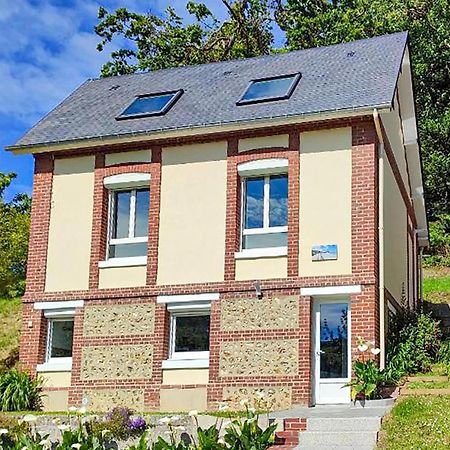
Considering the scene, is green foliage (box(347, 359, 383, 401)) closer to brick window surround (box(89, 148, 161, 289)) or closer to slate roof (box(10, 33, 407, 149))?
brick window surround (box(89, 148, 161, 289))

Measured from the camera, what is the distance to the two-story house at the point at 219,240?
16.2 metres

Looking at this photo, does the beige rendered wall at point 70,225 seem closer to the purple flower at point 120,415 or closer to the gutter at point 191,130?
the gutter at point 191,130

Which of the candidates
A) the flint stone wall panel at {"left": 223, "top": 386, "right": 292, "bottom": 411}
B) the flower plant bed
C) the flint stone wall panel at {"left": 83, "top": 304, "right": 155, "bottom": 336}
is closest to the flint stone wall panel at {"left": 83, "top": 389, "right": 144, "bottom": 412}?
the flint stone wall panel at {"left": 83, "top": 304, "right": 155, "bottom": 336}

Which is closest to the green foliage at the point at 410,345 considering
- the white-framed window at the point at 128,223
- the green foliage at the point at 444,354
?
the green foliage at the point at 444,354

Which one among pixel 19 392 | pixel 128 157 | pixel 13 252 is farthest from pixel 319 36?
pixel 19 392

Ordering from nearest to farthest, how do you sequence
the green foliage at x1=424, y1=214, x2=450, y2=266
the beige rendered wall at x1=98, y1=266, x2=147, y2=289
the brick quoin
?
1. the brick quoin
2. the beige rendered wall at x1=98, y1=266, x2=147, y2=289
3. the green foliage at x1=424, y1=214, x2=450, y2=266

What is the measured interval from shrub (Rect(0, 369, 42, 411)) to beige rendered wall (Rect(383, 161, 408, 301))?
7619mm

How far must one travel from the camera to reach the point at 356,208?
16.3 m

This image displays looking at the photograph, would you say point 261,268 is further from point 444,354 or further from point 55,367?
point 55,367

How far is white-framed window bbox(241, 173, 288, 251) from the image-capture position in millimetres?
17000

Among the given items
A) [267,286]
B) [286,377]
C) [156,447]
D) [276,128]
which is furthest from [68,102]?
[156,447]

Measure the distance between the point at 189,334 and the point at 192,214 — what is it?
8.12 ft

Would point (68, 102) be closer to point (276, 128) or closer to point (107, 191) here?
point (107, 191)

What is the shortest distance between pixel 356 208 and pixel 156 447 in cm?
647
